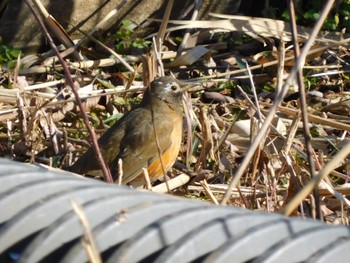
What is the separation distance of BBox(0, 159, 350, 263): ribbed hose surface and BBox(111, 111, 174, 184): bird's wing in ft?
12.1

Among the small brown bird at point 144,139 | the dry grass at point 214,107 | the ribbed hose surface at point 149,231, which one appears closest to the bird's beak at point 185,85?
the small brown bird at point 144,139

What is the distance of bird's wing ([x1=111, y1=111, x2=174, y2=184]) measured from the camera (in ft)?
20.6

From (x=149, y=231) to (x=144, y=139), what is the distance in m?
4.11

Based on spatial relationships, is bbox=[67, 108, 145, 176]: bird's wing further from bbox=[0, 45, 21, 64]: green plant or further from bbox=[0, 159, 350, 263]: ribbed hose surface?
bbox=[0, 159, 350, 263]: ribbed hose surface

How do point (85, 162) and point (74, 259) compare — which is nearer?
point (74, 259)

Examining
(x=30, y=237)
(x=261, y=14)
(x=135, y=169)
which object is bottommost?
(x=135, y=169)

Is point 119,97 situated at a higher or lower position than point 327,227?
lower

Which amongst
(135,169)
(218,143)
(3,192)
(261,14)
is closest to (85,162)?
(135,169)

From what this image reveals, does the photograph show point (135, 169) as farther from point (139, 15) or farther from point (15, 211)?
point (15, 211)

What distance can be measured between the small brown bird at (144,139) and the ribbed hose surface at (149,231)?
3.48m

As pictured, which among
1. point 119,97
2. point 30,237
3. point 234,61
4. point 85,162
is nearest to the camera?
point 30,237

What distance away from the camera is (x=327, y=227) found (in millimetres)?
2400

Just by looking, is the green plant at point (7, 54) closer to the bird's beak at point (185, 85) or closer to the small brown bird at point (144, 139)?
the small brown bird at point (144, 139)

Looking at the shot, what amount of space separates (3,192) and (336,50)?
5442mm
